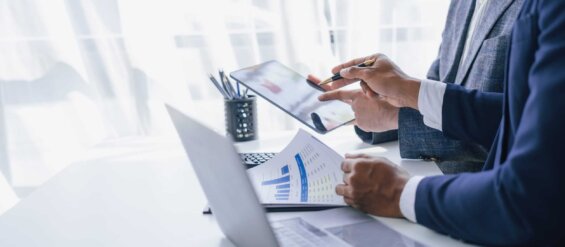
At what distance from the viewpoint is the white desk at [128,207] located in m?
0.81

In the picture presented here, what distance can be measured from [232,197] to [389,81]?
1.91 ft

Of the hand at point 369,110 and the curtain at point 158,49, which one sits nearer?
the hand at point 369,110

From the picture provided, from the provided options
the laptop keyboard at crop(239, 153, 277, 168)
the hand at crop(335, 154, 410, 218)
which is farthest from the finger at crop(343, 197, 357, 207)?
the laptop keyboard at crop(239, 153, 277, 168)

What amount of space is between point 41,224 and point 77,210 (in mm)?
73

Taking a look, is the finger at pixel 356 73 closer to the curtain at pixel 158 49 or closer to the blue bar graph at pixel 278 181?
the blue bar graph at pixel 278 181

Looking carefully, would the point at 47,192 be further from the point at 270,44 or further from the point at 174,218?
the point at 270,44

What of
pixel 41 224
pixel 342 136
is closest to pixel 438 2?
pixel 342 136

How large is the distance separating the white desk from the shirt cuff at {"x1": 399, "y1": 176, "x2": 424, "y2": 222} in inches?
0.6

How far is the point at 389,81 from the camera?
44.1 inches

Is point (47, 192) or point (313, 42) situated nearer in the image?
point (47, 192)

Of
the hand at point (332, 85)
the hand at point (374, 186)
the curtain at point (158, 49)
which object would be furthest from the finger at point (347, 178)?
the curtain at point (158, 49)

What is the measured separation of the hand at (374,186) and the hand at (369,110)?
37 cm

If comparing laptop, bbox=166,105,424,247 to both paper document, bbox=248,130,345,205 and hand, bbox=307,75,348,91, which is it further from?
hand, bbox=307,75,348,91

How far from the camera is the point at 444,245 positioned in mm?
735
